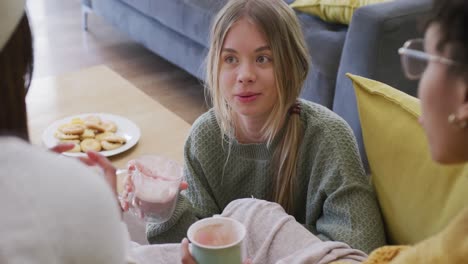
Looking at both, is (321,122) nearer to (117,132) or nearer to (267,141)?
(267,141)

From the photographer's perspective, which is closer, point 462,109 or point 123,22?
point 462,109

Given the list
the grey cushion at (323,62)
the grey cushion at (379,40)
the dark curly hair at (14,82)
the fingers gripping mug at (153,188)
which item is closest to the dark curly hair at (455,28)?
the dark curly hair at (14,82)

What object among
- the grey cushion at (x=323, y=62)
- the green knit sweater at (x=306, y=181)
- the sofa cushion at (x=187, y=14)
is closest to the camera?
the green knit sweater at (x=306, y=181)

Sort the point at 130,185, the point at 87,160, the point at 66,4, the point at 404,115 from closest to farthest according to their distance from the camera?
the point at 87,160 < the point at 404,115 < the point at 130,185 < the point at 66,4

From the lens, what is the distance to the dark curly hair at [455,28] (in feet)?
2.55

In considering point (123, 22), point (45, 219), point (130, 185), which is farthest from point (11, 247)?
point (123, 22)

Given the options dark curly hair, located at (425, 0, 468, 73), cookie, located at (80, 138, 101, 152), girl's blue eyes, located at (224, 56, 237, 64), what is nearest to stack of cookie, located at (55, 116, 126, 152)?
cookie, located at (80, 138, 101, 152)

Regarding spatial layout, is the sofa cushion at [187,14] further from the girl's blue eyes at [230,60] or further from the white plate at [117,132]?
the girl's blue eyes at [230,60]

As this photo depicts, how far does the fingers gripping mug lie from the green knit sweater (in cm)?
7

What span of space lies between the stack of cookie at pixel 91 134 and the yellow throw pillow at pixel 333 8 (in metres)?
A: 0.95

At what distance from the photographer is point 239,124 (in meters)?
1.68

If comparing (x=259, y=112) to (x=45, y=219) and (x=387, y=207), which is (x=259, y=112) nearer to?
(x=387, y=207)

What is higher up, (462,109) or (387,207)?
(462,109)

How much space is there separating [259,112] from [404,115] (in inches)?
14.3
